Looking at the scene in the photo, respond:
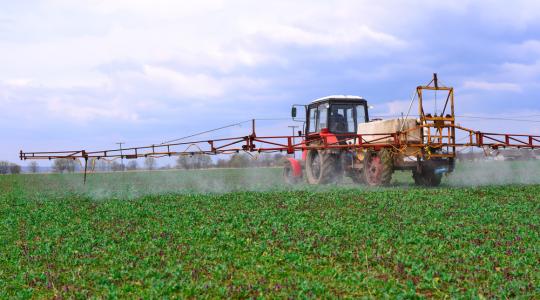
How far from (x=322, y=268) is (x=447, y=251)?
7.46 ft

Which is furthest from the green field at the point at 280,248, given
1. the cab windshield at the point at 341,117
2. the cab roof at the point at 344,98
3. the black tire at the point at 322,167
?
the cab roof at the point at 344,98

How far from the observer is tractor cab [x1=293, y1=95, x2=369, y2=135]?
65.8 ft

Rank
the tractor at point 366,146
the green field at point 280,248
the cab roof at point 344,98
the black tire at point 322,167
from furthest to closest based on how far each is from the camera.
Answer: the cab roof at point 344,98, the black tire at point 322,167, the tractor at point 366,146, the green field at point 280,248

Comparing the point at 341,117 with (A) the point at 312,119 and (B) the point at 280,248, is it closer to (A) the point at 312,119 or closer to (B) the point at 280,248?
(A) the point at 312,119

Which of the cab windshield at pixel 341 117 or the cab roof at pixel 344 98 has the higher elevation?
the cab roof at pixel 344 98

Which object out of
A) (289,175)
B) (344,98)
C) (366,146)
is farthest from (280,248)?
(289,175)

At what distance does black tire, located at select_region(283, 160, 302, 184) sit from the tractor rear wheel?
4474 mm

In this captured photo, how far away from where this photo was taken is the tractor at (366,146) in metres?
17.2

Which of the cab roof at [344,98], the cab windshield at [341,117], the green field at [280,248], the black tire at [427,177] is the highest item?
the cab roof at [344,98]

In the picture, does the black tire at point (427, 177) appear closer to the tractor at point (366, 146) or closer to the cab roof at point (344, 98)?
the tractor at point (366, 146)

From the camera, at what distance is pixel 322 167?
19.9 metres

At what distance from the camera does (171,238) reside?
9.79 meters

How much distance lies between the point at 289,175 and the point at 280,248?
14.6m

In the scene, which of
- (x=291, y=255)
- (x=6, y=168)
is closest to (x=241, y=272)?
(x=291, y=255)
